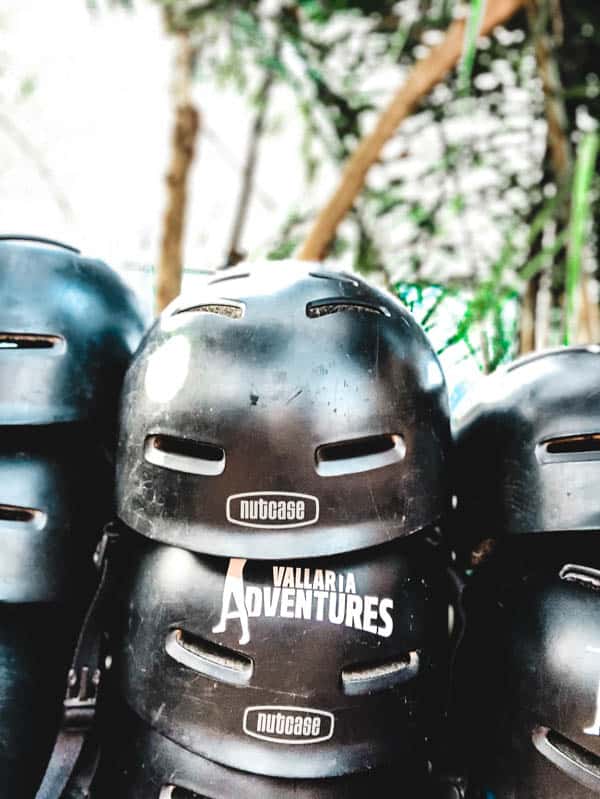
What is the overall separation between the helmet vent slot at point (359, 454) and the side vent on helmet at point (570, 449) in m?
0.18

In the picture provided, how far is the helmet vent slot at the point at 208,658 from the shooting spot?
95cm

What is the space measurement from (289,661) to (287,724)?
2.8 inches

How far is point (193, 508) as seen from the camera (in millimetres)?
968

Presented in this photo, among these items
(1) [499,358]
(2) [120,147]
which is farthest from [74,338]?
(2) [120,147]

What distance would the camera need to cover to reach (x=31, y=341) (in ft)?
3.64

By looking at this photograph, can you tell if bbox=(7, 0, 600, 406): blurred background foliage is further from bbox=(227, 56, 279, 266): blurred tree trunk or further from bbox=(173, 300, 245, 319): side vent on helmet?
bbox=(173, 300, 245, 319): side vent on helmet

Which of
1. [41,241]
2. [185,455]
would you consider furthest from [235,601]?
[41,241]

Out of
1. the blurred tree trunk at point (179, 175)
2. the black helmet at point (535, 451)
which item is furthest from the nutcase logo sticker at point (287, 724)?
the blurred tree trunk at point (179, 175)

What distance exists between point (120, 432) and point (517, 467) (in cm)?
52

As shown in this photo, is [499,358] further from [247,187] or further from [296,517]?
[247,187]

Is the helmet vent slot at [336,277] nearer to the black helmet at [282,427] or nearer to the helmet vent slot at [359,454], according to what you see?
the black helmet at [282,427]

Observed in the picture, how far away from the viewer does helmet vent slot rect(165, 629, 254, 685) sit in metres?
0.95

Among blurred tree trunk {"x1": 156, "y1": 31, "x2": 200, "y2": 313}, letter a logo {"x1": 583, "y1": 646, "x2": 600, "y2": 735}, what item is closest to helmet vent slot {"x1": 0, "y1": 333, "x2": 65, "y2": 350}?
letter a logo {"x1": 583, "y1": 646, "x2": 600, "y2": 735}

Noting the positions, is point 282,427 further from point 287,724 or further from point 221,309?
point 287,724
